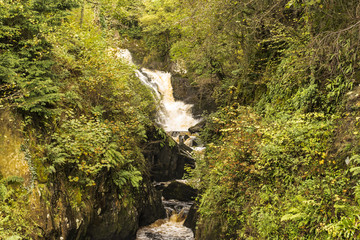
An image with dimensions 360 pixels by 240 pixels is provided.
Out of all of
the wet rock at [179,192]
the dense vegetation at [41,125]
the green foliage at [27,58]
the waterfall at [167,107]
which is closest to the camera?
the dense vegetation at [41,125]

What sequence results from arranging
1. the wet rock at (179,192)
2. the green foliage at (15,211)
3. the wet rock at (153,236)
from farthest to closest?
the wet rock at (179,192)
the wet rock at (153,236)
the green foliage at (15,211)


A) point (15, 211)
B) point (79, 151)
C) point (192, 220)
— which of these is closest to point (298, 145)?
point (79, 151)

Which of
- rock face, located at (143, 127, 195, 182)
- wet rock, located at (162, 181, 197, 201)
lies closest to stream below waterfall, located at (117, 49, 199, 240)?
wet rock, located at (162, 181, 197, 201)

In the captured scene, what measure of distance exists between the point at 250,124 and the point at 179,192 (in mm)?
9530

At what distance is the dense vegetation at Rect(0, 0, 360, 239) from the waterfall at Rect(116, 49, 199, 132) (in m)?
14.6

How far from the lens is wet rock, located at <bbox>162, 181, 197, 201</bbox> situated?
15.7 metres

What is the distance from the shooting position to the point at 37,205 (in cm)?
638

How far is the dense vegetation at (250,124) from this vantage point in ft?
17.4

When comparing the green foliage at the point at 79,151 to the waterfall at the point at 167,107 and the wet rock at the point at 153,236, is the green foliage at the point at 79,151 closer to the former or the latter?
the wet rock at the point at 153,236

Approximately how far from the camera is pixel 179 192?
15.9 m

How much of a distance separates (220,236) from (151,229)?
605cm

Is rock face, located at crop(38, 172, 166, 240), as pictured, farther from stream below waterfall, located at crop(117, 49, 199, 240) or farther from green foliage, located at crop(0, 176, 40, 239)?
stream below waterfall, located at crop(117, 49, 199, 240)

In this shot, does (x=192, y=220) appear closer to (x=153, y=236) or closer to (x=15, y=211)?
(x=153, y=236)

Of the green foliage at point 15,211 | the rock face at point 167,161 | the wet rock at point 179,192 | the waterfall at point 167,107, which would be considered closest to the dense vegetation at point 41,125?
the green foliage at point 15,211
